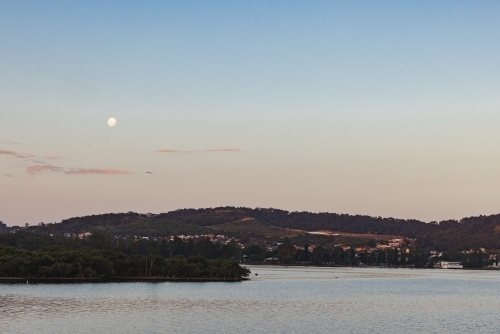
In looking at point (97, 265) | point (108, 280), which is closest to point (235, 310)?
point (108, 280)

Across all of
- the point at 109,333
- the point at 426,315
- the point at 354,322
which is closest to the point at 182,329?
the point at 109,333

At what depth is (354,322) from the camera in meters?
66.8

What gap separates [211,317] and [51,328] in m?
17.3

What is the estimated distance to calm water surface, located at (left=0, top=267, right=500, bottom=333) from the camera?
2388 inches

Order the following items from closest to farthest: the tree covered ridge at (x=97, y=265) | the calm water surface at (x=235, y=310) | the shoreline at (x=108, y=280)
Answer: the calm water surface at (x=235, y=310) → the shoreline at (x=108, y=280) → the tree covered ridge at (x=97, y=265)

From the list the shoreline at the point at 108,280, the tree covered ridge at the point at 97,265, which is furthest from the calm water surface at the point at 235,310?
the tree covered ridge at the point at 97,265

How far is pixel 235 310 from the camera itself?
250 ft

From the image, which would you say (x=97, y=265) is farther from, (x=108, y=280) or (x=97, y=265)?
(x=108, y=280)

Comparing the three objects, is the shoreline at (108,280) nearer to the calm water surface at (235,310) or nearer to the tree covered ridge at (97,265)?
the tree covered ridge at (97,265)

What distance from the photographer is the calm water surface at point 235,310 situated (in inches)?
2388

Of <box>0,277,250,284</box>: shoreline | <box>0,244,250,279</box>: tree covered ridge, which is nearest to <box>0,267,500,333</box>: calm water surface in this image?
<box>0,277,250,284</box>: shoreline

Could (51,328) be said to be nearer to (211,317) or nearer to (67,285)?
(211,317)

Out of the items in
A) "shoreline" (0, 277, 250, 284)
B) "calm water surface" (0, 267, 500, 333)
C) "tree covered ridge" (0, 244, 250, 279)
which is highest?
"tree covered ridge" (0, 244, 250, 279)

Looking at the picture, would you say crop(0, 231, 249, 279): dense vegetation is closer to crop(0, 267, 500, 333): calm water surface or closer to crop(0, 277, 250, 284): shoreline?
crop(0, 277, 250, 284): shoreline
